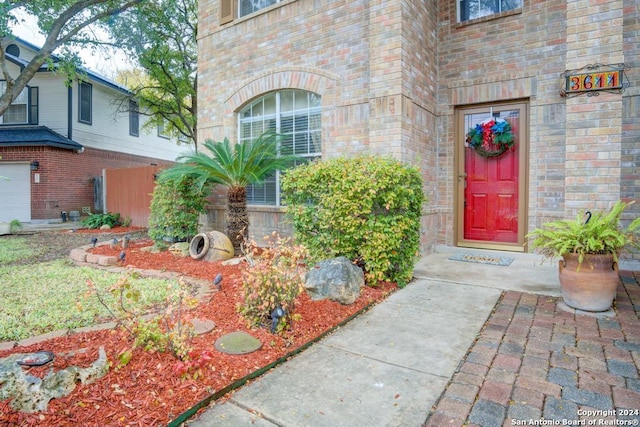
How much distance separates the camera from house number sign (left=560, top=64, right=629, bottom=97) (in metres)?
4.48

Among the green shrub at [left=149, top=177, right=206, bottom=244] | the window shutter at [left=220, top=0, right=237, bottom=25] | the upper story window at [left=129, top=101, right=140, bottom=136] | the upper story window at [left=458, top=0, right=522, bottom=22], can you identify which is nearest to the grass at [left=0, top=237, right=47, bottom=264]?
the green shrub at [left=149, top=177, right=206, bottom=244]

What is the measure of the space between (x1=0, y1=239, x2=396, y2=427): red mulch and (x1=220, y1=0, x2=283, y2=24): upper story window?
607 centimetres

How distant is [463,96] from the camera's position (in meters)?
6.04

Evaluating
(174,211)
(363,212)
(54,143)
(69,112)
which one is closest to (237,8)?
(174,211)

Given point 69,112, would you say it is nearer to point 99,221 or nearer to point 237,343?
point 99,221

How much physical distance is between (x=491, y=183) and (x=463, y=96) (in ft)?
4.69

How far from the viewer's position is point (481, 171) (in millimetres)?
6086

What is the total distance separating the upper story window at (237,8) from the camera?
7268mm

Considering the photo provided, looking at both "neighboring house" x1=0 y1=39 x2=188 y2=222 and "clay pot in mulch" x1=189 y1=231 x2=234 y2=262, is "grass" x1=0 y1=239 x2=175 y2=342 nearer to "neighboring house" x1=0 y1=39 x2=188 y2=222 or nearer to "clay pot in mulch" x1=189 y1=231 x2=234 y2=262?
"clay pot in mulch" x1=189 y1=231 x2=234 y2=262

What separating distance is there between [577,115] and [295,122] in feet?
13.4

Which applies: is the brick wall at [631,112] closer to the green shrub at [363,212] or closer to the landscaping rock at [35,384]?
the green shrub at [363,212]

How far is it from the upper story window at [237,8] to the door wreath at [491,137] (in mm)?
4493

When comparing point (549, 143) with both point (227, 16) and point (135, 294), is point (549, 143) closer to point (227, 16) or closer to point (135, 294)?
point (135, 294)

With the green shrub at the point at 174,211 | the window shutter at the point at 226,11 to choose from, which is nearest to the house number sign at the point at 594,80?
the green shrub at the point at 174,211
